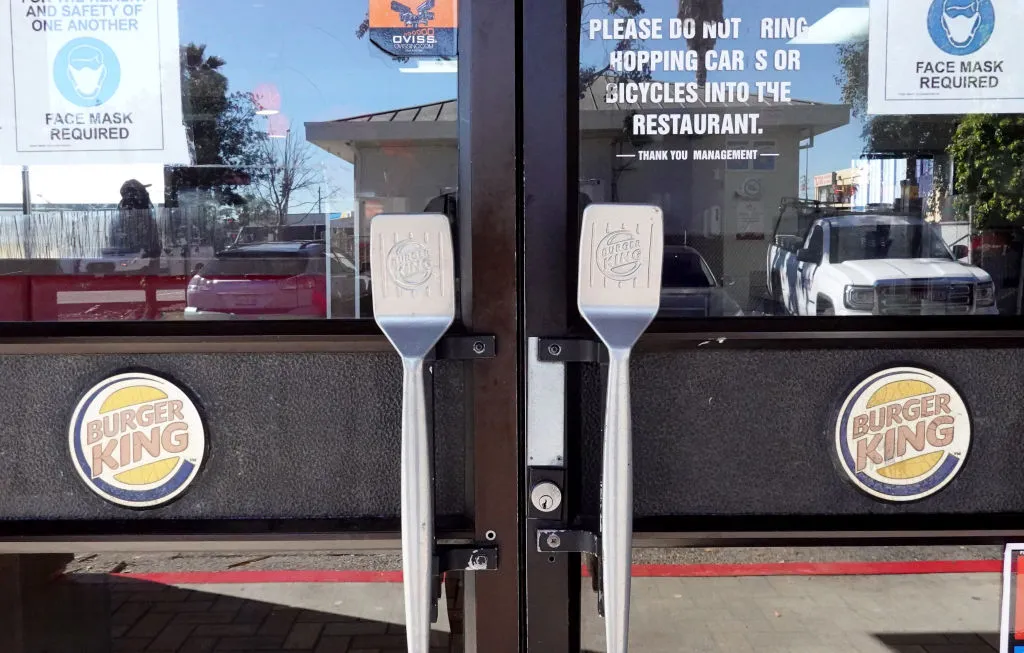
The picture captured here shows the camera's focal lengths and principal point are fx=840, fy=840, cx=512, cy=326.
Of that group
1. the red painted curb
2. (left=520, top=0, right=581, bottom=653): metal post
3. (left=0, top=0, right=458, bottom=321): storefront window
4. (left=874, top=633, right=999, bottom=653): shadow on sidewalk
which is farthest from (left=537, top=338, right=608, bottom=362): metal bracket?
(left=874, top=633, right=999, bottom=653): shadow on sidewalk

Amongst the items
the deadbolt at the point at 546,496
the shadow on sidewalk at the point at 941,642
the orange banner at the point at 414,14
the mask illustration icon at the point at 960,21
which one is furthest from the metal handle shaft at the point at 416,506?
the mask illustration icon at the point at 960,21

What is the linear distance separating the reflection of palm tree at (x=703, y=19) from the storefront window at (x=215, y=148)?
0.38 meters

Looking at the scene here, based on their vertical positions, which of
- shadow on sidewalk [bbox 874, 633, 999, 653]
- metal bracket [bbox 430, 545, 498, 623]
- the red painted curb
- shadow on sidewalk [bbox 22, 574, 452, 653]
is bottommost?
shadow on sidewalk [bbox 874, 633, 999, 653]

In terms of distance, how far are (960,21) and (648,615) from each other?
112cm

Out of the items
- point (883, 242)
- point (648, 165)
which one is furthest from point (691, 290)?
point (883, 242)

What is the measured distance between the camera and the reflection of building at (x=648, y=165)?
133cm

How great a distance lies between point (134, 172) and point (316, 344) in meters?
0.41

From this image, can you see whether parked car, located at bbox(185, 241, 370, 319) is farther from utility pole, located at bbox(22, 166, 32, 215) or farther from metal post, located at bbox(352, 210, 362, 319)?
utility pole, located at bbox(22, 166, 32, 215)

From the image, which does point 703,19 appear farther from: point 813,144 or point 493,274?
point 493,274

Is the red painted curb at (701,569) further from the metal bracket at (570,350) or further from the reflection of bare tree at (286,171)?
the reflection of bare tree at (286,171)

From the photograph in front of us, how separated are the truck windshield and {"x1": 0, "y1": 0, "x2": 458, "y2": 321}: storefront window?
2.07 feet

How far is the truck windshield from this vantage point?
4.45 feet

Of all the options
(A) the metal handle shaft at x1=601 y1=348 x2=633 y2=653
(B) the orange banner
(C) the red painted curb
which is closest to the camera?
(A) the metal handle shaft at x1=601 y1=348 x2=633 y2=653

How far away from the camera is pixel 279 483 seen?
4.62 ft
